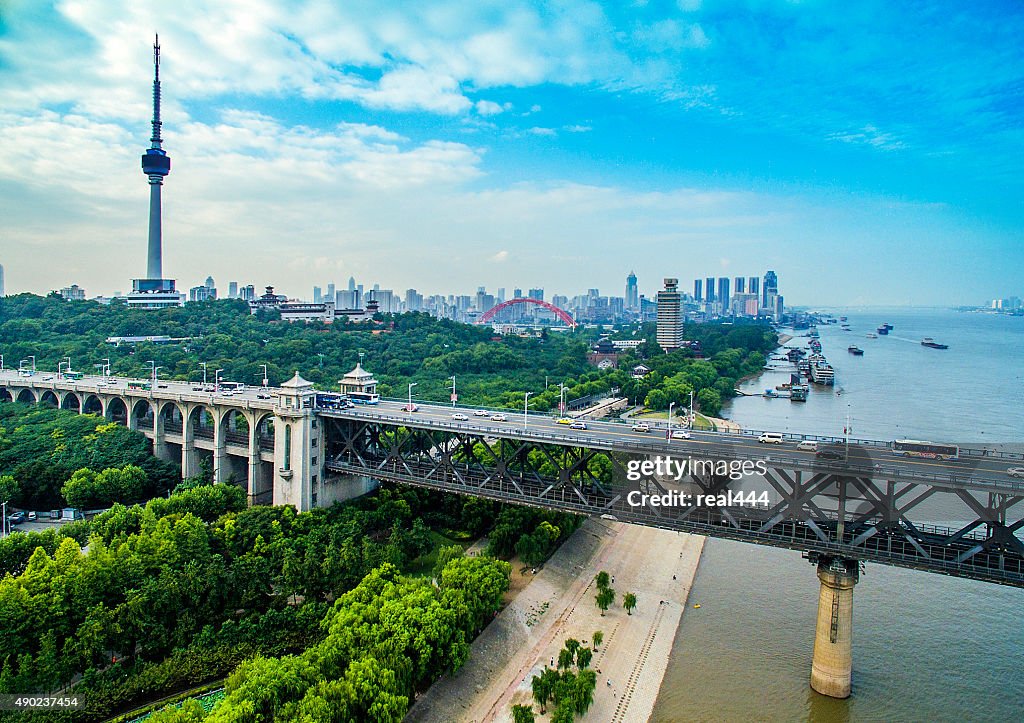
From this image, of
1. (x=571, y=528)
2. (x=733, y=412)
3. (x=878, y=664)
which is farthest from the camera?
(x=733, y=412)

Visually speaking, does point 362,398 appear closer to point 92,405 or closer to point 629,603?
point 629,603

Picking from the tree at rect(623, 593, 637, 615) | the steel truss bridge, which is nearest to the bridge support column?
the steel truss bridge

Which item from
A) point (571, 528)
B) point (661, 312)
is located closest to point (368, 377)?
point (571, 528)

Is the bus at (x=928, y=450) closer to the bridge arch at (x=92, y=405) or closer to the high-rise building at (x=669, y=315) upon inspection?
the bridge arch at (x=92, y=405)

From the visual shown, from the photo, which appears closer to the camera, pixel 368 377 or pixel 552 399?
pixel 368 377

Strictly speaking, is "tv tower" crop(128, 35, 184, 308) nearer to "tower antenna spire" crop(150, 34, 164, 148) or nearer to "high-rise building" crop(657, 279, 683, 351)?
"tower antenna spire" crop(150, 34, 164, 148)

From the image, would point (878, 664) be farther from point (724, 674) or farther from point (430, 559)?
point (430, 559)
